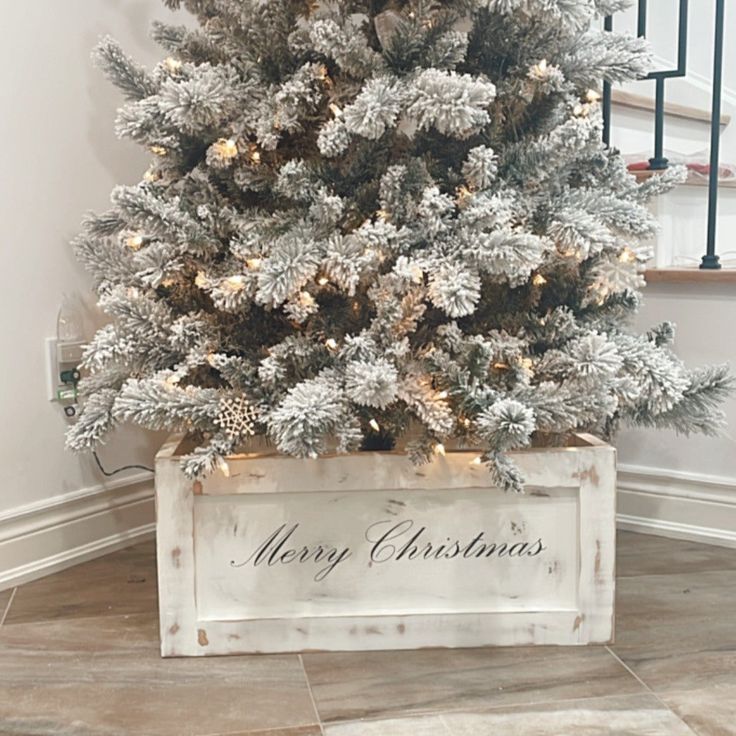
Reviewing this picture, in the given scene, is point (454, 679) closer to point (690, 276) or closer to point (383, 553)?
point (383, 553)

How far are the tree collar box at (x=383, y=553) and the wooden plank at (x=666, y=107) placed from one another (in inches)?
38.9

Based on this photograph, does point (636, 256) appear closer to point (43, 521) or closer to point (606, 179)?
point (606, 179)

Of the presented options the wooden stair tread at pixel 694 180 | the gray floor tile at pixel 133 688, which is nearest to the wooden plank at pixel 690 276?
the wooden stair tread at pixel 694 180

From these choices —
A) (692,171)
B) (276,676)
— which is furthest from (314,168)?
(692,171)

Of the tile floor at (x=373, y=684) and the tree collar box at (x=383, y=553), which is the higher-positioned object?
the tree collar box at (x=383, y=553)

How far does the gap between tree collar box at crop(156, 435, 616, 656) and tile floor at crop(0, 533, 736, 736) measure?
0.03 metres

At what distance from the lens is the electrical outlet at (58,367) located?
1436 mm

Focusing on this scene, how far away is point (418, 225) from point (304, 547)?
17.0 inches

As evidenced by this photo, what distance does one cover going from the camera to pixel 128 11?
151cm

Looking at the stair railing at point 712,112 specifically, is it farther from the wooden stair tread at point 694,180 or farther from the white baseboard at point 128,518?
the white baseboard at point 128,518

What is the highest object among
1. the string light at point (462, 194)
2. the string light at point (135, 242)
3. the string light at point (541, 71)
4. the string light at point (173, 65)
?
the string light at point (173, 65)

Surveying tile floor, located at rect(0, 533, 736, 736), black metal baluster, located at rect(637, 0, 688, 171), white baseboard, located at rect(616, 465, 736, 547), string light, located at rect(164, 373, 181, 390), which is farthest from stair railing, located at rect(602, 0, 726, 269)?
string light, located at rect(164, 373, 181, 390)

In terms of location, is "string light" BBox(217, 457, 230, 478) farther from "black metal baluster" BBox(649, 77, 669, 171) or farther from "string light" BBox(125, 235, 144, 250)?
"black metal baluster" BBox(649, 77, 669, 171)

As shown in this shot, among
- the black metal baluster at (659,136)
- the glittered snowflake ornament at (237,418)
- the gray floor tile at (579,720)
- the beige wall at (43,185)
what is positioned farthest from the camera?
the black metal baluster at (659,136)
